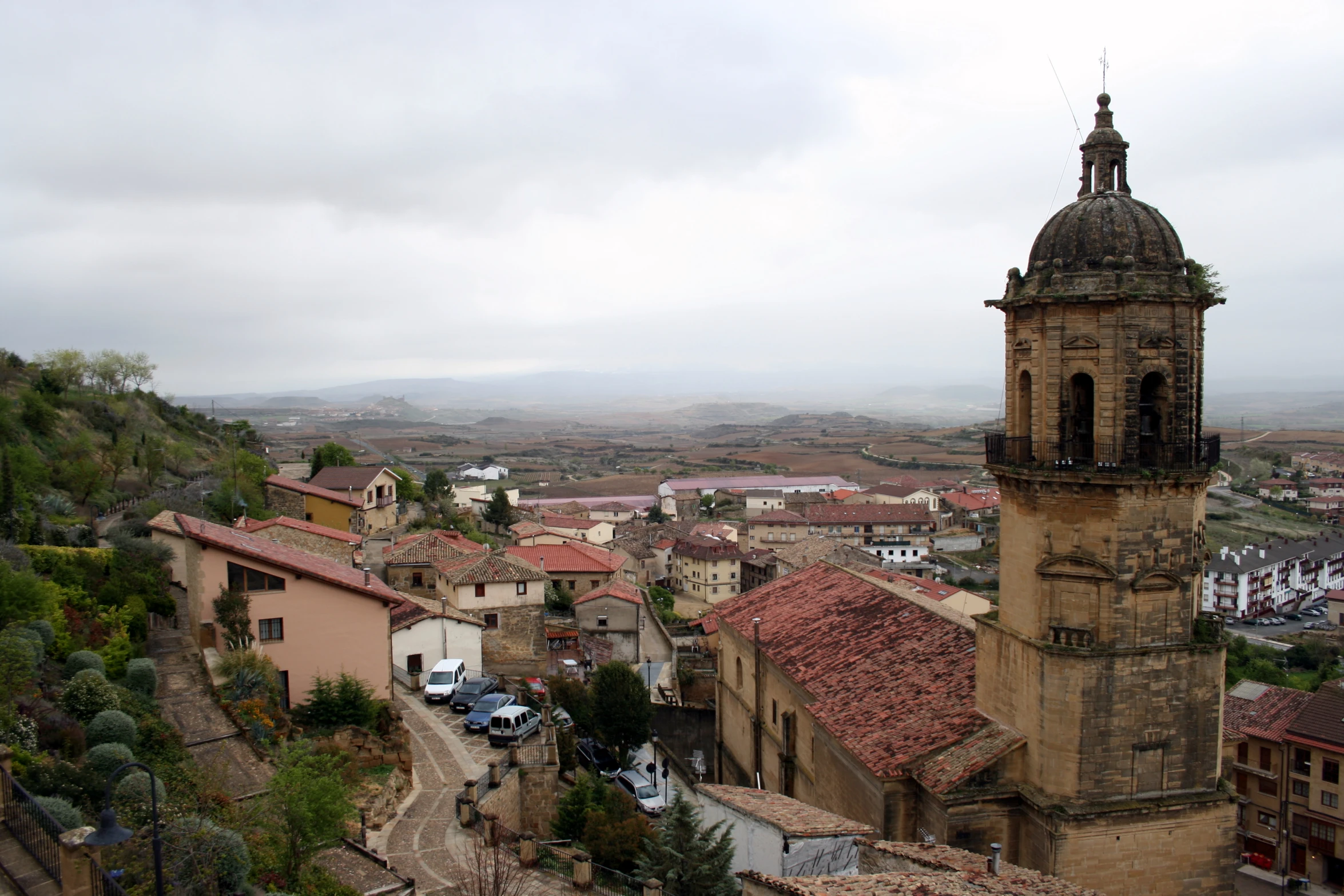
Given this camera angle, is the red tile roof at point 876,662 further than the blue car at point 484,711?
No

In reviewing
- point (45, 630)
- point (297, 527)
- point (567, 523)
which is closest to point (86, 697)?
point (45, 630)

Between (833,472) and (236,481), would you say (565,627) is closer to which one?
(236,481)

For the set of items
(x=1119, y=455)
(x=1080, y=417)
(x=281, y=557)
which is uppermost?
(x=1080, y=417)

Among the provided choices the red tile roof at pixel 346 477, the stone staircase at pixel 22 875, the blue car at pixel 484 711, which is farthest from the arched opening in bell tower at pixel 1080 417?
the red tile roof at pixel 346 477

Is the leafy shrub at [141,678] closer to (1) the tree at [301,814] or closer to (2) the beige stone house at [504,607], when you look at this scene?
(1) the tree at [301,814]

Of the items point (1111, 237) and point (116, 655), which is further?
point (116, 655)

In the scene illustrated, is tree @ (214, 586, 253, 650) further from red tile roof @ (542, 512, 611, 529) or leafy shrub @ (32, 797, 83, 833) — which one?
red tile roof @ (542, 512, 611, 529)

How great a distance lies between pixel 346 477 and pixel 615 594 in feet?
71.0

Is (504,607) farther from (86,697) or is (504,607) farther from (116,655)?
(86,697)

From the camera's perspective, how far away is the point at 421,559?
42344 mm

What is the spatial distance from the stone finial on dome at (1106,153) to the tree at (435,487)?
6123 cm

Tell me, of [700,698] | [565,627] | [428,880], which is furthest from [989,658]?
[565,627]

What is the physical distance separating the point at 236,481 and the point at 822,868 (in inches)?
1599

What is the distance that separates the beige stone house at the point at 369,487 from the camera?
57.3 meters
